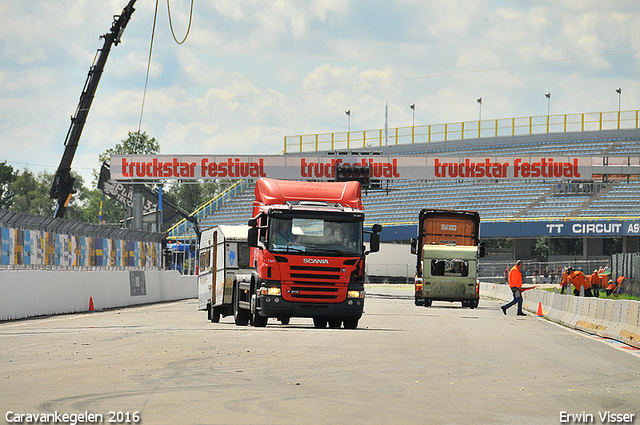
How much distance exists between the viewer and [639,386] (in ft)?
35.6

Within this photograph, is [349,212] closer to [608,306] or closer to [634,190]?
[608,306]

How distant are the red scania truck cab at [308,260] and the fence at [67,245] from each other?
29.6 ft

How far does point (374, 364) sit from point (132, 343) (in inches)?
198

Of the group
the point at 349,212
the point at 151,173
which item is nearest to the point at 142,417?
the point at 349,212

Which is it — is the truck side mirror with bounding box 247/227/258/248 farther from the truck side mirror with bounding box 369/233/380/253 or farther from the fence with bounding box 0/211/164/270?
the fence with bounding box 0/211/164/270

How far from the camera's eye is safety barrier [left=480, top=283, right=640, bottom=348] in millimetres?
19139

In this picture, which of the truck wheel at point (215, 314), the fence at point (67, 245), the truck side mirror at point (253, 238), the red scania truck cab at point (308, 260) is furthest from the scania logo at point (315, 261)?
the fence at point (67, 245)

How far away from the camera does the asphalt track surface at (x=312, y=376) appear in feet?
27.6

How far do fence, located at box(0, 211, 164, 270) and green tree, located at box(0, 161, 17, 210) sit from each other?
3430 inches

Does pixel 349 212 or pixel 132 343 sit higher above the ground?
pixel 349 212

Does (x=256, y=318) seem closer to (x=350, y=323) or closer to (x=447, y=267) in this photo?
(x=350, y=323)

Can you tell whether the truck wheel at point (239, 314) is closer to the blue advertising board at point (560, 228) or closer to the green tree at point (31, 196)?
the blue advertising board at point (560, 228)

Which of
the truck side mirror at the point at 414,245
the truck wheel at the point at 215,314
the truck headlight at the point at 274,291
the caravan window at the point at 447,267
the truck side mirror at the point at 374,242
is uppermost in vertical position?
the truck side mirror at the point at 374,242

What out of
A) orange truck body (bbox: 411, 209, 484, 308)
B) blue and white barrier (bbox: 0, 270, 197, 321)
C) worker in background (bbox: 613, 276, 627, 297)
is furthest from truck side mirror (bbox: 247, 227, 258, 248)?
worker in background (bbox: 613, 276, 627, 297)
